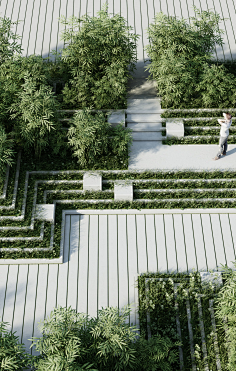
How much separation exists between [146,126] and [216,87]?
71.3 inches

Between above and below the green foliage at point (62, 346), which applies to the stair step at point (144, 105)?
above

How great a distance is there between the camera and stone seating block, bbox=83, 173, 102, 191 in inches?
321

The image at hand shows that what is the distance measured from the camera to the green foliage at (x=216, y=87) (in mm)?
8609

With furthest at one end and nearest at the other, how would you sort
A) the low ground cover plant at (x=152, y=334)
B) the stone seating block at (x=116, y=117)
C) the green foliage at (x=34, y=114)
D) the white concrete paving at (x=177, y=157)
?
the stone seating block at (x=116, y=117) < the white concrete paving at (x=177, y=157) < the green foliage at (x=34, y=114) < the low ground cover plant at (x=152, y=334)

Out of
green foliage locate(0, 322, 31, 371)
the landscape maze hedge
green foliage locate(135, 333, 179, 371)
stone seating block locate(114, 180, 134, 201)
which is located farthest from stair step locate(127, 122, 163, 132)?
green foliage locate(0, 322, 31, 371)

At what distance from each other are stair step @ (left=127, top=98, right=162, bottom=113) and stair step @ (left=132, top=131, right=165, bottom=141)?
59 centimetres

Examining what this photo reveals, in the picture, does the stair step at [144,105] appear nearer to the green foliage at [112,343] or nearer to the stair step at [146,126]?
the stair step at [146,126]

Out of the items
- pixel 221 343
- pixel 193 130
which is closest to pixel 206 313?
pixel 221 343

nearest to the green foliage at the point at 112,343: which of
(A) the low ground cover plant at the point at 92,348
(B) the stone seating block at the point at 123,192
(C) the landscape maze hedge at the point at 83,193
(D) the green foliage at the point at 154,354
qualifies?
(A) the low ground cover plant at the point at 92,348

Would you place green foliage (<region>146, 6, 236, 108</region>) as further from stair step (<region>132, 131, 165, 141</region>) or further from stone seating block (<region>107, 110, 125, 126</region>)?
stone seating block (<region>107, 110, 125, 126</region>)

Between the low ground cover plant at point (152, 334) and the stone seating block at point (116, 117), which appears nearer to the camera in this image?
the low ground cover plant at point (152, 334)

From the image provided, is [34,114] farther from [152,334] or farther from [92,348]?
[152,334]

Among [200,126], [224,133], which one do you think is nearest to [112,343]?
[224,133]

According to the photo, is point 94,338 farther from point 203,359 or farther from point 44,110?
point 44,110
